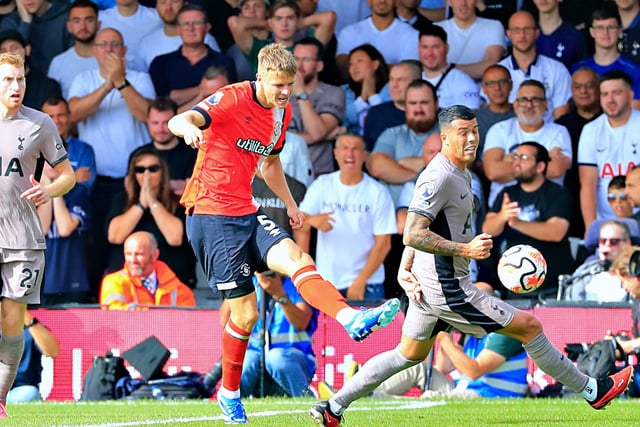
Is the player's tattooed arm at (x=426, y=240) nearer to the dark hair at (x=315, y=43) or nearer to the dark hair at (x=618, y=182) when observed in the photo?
the dark hair at (x=618, y=182)

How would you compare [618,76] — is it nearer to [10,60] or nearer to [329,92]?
[329,92]

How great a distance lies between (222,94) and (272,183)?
94cm

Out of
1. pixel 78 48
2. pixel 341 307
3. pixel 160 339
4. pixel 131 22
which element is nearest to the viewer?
pixel 341 307

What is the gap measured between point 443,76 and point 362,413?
644cm

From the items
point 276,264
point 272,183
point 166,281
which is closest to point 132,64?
point 166,281

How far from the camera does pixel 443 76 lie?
50.6 ft

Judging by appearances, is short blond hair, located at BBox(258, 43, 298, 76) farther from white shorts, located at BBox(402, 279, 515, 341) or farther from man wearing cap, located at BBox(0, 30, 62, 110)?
man wearing cap, located at BBox(0, 30, 62, 110)

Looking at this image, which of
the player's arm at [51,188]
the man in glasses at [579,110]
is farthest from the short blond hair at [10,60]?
the man in glasses at [579,110]

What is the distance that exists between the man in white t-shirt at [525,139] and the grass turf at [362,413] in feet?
12.7

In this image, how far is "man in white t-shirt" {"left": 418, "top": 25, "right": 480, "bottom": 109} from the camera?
602 inches

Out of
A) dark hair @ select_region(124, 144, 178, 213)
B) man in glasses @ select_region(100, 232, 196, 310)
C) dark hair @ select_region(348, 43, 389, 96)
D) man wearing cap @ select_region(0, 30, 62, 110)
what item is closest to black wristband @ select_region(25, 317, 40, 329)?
man in glasses @ select_region(100, 232, 196, 310)

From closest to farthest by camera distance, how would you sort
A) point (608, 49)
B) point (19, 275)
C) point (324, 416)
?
1. point (324, 416)
2. point (19, 275)
3. point (608, 49)

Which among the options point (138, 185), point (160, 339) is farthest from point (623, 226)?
point (138, 185)

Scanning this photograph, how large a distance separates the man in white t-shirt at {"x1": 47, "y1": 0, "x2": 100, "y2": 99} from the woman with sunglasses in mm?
1740
